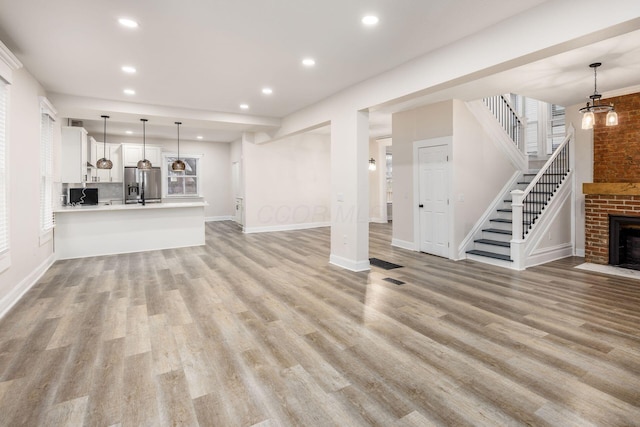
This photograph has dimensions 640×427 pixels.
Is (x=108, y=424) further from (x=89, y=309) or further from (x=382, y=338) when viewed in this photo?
(x=89, y=309)

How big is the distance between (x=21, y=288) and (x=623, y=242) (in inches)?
336

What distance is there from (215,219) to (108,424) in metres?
10.7

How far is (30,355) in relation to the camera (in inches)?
103

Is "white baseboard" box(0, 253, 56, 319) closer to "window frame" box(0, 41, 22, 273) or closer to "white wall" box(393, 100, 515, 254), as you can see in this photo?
"window frame" box(0, 41, 22, 273)

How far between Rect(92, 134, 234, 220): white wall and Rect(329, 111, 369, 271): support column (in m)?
7.60

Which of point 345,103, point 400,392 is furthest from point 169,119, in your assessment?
point 400,392

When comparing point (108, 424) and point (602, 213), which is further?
point (602, 213)

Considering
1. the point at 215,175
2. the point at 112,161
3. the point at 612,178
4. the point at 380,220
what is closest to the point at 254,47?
the point at 612,178

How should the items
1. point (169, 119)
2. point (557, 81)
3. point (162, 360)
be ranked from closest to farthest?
point (162, 360), point (557, 81), point (169, 119)

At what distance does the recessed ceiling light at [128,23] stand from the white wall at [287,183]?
5.97 metres

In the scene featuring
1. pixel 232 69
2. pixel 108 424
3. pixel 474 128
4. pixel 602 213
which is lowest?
pixel 108 424

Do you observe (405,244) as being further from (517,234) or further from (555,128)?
(555,128)

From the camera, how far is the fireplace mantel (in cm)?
508

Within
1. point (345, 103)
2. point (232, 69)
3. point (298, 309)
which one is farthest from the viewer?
point (345, 103)
